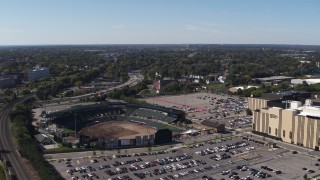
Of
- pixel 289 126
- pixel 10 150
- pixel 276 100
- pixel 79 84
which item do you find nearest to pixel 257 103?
pixel 276 100

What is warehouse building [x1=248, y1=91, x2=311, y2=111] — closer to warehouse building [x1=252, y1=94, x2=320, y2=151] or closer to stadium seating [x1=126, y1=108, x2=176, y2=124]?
warehouse building [x1=252, y1=94, x2=320, y2=151]

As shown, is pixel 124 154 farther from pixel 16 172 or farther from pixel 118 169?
pixel 16 172

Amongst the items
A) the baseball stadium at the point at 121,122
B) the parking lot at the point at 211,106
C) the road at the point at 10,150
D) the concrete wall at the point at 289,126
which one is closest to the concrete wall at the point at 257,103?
the parking lot at the point at 211,106

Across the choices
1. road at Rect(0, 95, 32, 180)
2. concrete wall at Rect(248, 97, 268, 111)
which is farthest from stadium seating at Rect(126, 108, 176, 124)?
road at Rect(0, 95, 32, 180)

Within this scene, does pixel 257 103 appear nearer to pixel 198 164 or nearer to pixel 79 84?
pixel 198 164

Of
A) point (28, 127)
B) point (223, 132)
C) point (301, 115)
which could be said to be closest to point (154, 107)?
point (223, 132)

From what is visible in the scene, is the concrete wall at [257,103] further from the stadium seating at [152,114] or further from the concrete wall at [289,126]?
the stadium seating at [152,114]

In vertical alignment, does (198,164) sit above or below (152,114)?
below
